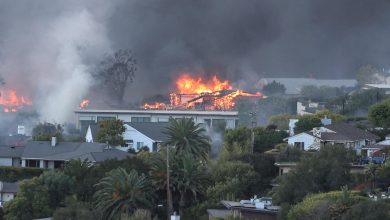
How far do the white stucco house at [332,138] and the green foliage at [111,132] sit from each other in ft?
27.3

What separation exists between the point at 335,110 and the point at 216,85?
13216 millimetres

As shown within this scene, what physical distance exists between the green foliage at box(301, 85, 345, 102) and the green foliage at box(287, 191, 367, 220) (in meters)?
36.4

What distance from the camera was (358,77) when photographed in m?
76.5

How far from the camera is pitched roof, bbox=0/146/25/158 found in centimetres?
4806

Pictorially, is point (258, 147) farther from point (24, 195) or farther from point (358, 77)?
point (358, 77)

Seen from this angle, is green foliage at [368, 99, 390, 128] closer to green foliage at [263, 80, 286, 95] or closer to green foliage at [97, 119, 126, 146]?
green foliage at [97, 119, 126, 146]

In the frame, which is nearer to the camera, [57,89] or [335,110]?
[335,110]

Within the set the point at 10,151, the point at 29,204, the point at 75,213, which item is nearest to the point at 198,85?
the point at 10,151

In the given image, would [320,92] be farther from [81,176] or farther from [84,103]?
[81,176]

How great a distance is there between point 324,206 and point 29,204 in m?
12.0

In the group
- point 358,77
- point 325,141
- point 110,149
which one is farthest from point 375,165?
point 358,77

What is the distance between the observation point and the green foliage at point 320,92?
6770cm

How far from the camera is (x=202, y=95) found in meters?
68.6

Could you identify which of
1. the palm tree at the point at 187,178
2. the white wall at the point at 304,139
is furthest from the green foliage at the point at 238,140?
the palm tree at the point at 187,178
